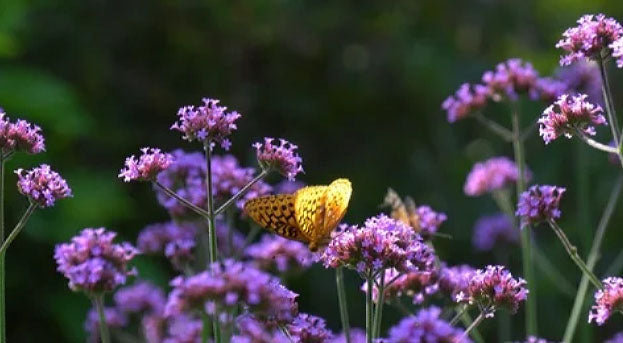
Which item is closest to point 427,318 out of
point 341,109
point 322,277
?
point 322,277

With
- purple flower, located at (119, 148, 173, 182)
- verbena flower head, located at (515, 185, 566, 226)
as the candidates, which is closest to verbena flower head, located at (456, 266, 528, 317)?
verbena flower head, located at (515, 185, 566, 226)

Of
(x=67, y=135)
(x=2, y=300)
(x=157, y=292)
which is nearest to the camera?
(x=2, y=300)

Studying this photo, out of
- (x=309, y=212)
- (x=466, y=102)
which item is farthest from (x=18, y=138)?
(x=466, y=102)

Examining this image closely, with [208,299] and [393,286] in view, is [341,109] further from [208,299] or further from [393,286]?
[208,299]

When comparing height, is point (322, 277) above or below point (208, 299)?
above

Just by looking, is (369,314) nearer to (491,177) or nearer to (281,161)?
(281,161)

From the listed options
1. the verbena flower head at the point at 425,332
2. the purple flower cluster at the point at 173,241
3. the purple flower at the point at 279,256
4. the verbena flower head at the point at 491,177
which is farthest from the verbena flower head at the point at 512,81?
the verbena flower head at the point at 425,332

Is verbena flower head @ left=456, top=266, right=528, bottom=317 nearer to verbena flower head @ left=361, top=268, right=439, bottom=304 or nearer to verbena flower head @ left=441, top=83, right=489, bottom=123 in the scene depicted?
verbena flower head @ left=361, top=268, right=439, bottom=304
